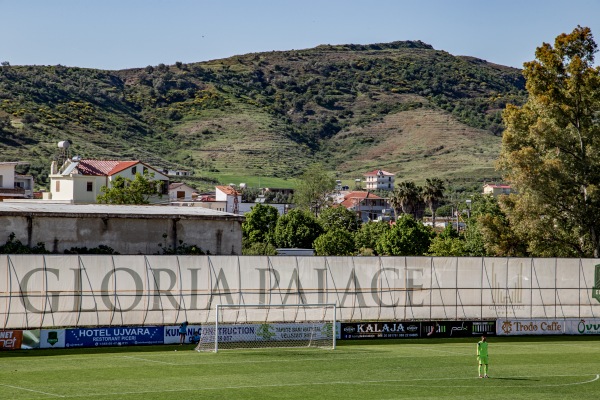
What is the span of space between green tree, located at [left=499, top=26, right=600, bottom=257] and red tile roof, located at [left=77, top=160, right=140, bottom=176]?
54.6 m

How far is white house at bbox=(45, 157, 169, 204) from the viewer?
358 ft

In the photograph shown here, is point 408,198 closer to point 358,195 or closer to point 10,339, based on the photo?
point 358,195

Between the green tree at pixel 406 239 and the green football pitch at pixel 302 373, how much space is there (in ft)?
202

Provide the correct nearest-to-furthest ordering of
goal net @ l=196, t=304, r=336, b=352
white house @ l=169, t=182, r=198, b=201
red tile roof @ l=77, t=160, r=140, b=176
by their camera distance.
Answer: goal net @ l=196, t=304, r=336, b=352, red tile roof @ l=77, t=160, r=140, b=176, white house @ l=169, t=182, r=198, b=201

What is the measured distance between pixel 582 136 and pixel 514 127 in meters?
4.91

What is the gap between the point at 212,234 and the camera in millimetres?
68000

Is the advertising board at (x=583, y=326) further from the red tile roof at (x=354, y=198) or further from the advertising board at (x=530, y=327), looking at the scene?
the red tile roof at (x=354, y=198)

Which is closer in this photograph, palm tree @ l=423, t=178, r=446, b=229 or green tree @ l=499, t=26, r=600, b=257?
green tree @ l=499, t=26, r=600, b=257

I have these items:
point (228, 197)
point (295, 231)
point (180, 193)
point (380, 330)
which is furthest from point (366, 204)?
point (380, 330)

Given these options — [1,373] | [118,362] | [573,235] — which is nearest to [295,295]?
[118,362]

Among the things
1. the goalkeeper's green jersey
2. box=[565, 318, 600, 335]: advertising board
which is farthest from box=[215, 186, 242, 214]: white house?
the goalkeeper's green jersey

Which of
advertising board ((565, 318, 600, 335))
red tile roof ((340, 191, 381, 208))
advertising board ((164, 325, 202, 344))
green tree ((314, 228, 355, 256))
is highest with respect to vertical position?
red tile roof ((340, 191, 381, 208))

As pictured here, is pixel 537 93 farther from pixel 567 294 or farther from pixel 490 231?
pixel 567 294

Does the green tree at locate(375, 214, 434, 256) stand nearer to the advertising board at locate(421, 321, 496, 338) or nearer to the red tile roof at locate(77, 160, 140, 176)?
the red tile roof at locate(77, 160, 140, 176)
